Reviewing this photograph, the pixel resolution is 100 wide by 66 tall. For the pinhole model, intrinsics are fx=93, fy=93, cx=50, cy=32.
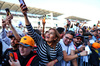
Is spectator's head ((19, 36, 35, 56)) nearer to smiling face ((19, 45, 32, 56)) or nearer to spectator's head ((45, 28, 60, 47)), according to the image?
smiling face ((19, 45, 32, 56))

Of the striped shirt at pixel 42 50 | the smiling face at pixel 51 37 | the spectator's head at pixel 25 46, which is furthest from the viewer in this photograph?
the smiling face at pixel 51 37

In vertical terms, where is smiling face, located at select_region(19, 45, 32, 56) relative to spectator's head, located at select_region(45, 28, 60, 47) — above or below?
below

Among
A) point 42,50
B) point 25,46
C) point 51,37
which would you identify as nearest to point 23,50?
point 25,46

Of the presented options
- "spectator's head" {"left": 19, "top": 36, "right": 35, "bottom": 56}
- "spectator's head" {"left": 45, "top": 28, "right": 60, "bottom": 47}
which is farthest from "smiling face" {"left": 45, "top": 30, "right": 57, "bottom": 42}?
"spectator's head" {"left": 19, "top": 36, "right": 35, "bottom": 56}

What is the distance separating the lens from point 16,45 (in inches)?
77.8

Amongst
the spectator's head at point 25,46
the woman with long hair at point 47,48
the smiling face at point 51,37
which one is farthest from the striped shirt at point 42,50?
the spectator's head at point 25,46

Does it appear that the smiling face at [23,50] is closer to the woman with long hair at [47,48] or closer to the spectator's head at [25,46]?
the spectator's head at [25,46]

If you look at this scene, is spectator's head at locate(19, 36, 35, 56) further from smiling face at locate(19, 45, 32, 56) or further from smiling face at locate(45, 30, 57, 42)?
smiling face at locate(45, 30, 57, 42)

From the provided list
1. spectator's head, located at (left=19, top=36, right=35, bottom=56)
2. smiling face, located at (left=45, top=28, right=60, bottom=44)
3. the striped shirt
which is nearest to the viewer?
spectator's head, located at (left=19, top=36, right=35, bottom=56)

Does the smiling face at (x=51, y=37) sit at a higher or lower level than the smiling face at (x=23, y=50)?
higher

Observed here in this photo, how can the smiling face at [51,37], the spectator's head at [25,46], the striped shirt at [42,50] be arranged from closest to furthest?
1. the spectator's head at [25,46]
2. the striped shirt at [42,50]
3. the smiling face at [51,37]

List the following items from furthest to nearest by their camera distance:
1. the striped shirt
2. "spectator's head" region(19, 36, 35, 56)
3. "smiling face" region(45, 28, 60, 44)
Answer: "smiling face" region(45, 28, 60, 44) < the striped shirt < "spectator's head" region(19, 36, 35, 56)

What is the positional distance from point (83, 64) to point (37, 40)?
7.13ft

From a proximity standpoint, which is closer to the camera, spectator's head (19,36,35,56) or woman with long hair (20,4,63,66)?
spectator's head (19,36,35,56)
